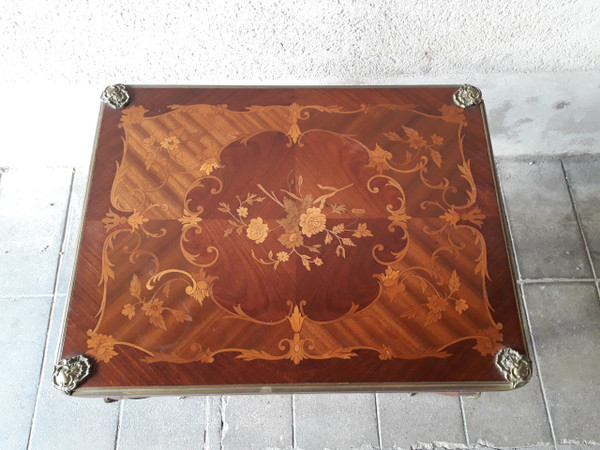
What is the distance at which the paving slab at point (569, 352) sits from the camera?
1612 millimetres

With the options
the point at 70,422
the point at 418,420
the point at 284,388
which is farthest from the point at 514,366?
the point at 70,422

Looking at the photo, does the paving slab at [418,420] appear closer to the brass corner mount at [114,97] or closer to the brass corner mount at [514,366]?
the brass corner mount at [514,366]

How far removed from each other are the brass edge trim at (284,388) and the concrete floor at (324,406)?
62 cm

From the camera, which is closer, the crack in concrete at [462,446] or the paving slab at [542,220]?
the crack in concrete at [462,446]

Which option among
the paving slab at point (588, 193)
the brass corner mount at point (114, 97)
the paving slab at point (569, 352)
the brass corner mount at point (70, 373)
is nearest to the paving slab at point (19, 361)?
the brass corner mount at point (70, 373)

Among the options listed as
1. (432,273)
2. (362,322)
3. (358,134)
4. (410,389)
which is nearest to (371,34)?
(358,134)

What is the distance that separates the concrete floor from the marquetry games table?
631 millimetres

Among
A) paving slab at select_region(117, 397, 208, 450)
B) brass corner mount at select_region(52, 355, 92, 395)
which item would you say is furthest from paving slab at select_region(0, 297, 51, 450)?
brass corner mount at select_region(52, 355, 92, 395)

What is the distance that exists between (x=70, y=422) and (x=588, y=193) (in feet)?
6.81

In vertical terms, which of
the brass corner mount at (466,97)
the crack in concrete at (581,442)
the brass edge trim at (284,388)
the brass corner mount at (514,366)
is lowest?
the crack in concrete at (581,442)

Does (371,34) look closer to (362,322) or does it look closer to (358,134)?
(358,134)

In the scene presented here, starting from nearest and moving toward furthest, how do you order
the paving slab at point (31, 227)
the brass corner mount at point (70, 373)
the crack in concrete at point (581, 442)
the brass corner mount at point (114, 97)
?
1. the brass corner mount at point (70, 373)
2. the brass corner mount at point (114, 97)
3. the crack in concrete at point (581, 442)
4. the paving slab at point (31, 227)

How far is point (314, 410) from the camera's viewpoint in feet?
5.34

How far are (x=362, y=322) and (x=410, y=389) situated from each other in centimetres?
17
